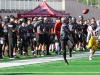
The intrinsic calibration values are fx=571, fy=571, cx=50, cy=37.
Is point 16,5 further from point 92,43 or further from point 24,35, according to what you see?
point 92,43

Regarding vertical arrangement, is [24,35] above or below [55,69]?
above

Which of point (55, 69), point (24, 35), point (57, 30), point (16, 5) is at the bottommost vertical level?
point (55, 69)

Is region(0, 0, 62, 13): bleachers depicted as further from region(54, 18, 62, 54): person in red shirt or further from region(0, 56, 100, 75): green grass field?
region(0, 56, 100, 75): green grass field

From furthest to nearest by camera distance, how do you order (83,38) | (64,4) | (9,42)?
1. (64,4)
2. (83,38)
3. (9,42)

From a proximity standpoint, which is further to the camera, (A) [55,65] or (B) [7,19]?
(B) [7,19]

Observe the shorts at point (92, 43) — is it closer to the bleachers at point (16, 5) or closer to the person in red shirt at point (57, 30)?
the person in red shirt at point (57, 30)

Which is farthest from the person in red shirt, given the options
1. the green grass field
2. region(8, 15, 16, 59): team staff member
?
the green grass field

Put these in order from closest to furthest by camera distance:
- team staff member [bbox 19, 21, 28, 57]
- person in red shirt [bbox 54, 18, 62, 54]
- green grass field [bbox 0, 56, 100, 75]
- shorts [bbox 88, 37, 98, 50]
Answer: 1. green grass field [bbox 0, 56, 100, 75]
2. shorts [bbox 88, 37, 98, 50]
3. team staff member [bbox 19, 21, 28, 57]
4. person in red shirt [bbox 54, 18, 62, 54]

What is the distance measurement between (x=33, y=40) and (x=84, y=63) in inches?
244

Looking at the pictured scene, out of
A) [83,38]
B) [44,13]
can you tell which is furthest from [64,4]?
[83,38]

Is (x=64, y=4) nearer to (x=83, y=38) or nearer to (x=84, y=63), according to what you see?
(x=83, y=38)

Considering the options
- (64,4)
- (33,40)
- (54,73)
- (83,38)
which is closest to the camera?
(54,73)

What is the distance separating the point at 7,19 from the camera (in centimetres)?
2814

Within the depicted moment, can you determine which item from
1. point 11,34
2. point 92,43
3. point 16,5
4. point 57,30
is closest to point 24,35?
point 11,34
